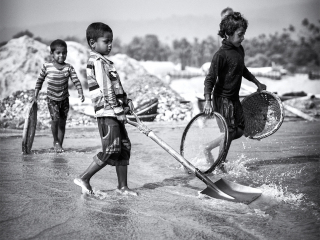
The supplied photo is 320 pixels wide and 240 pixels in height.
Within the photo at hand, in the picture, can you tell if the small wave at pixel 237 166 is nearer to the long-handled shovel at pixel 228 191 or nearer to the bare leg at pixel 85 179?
the long-handled shovel at pixel 228 191

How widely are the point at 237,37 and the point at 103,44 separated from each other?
1.35 m

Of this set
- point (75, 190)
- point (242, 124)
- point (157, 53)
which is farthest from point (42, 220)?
point (157, 53)

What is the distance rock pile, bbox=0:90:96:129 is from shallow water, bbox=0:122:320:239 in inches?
175

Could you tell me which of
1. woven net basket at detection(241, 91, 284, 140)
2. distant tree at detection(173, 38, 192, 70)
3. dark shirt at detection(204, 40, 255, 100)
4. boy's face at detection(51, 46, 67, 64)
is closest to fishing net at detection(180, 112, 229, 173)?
dark shirt at detection(204, 40, 255, 100)

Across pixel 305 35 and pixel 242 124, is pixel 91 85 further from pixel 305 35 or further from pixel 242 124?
pixel 305 35

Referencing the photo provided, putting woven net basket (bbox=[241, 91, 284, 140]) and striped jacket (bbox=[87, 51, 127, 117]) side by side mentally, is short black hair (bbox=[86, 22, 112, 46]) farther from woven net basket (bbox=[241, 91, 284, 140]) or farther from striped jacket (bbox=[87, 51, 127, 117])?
woven net basket (bbox=[241, 91, 284, 140])

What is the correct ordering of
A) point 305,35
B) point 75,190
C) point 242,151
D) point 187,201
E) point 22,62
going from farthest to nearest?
point 305,35, point 22,62, point 242,151, point 75,190, point 187,201

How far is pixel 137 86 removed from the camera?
1273 cm

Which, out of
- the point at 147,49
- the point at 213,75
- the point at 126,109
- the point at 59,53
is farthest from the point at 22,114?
the point at 147,49

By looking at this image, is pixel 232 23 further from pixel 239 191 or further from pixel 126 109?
pixel 239 191

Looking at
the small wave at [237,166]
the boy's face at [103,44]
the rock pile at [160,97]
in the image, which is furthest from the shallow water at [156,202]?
the rock pile at [160,97]

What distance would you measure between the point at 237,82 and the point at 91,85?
1.50m

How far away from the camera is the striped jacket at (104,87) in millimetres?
2916

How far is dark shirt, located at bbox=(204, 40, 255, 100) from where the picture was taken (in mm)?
3662
